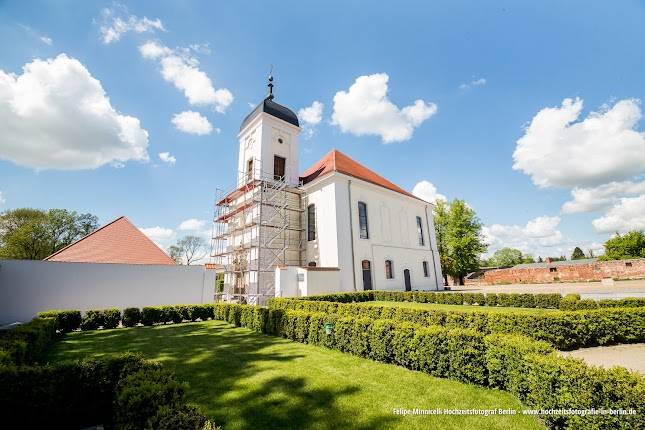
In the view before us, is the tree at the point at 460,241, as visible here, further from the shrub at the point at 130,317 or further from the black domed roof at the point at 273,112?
the shrub at the point at 130,317

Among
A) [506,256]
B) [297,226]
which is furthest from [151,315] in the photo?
[506,256]

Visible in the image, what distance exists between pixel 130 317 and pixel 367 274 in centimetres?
1520

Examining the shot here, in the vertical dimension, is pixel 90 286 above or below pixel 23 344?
above

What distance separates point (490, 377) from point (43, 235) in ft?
163

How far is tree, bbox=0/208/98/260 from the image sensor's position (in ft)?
109

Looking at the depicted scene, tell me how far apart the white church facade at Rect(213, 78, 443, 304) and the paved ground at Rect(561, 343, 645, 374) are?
12.8 meters

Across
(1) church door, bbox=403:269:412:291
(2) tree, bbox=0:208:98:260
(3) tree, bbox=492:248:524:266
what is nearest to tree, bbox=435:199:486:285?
(1) church door, bbox=403:269:412:291

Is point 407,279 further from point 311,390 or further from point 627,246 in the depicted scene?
point 627,246

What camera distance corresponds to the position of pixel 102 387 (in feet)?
12.6

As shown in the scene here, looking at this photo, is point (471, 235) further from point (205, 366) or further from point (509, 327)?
point (205, 366)

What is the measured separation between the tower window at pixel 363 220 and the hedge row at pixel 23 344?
18335 mm

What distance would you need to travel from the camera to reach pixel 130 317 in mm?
12555

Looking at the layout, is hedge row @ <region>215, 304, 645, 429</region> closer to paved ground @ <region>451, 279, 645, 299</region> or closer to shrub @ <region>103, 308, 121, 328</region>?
shrub @ <region>103, 308, 121, 328</region>

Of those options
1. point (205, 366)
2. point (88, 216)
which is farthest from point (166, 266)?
point (88, 216)
